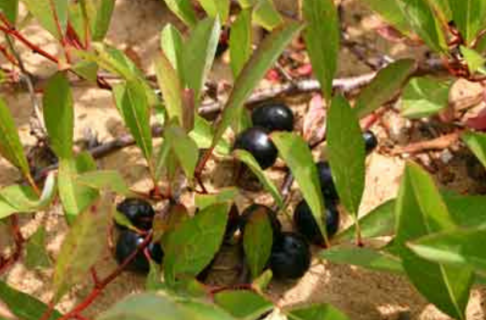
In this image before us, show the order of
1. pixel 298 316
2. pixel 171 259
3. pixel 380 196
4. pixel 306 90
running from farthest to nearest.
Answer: pixel 306 90, pixel 380 196, pixel 171 259, pixel 298 316

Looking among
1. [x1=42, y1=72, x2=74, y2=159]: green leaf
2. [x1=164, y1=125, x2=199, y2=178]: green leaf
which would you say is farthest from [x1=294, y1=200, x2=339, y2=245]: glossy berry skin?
[x1=42, y1=72, x2=74, y2=159]: green leaf

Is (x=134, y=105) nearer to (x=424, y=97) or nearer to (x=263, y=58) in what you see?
(x=263, y=58)

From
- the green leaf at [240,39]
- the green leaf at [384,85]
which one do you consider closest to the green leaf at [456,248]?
the green leaf at [384,85]

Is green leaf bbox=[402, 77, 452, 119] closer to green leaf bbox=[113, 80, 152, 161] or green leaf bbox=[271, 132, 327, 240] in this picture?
green leaf bbox=[271, 132, 327, 240]

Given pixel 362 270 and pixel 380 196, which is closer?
pixel 362 270

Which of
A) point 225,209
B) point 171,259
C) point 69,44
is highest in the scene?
point 69,44

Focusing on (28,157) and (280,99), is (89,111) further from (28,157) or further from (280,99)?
(280,99)

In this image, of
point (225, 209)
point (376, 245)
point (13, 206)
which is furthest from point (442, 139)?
point (13, 206)

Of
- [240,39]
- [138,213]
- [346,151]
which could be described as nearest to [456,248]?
[346,151]

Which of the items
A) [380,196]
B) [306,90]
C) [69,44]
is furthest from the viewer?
[306,90]
